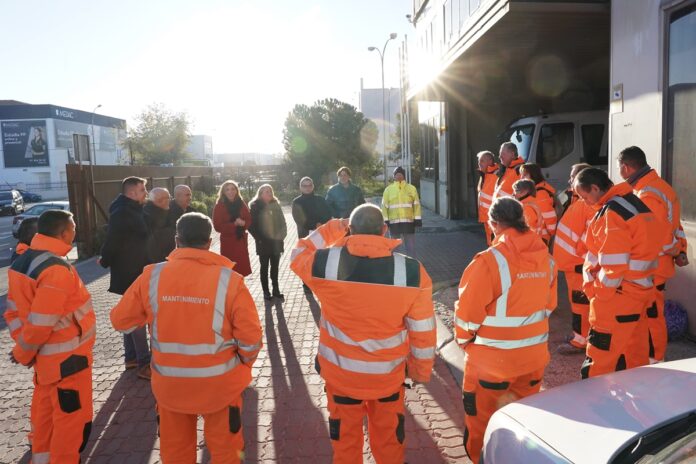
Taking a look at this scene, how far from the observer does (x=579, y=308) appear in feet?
17.8

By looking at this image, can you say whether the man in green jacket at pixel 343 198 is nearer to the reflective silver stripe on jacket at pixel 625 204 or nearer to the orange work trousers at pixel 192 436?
the reflective silver stripe on jacket at pixel 625 204

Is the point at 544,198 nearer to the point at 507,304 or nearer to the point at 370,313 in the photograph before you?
the point at 507,304

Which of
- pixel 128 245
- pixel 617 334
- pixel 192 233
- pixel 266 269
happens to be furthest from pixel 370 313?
pixel 266 269

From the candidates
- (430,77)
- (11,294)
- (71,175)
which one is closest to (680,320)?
(11,294)

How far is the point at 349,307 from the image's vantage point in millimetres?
2949

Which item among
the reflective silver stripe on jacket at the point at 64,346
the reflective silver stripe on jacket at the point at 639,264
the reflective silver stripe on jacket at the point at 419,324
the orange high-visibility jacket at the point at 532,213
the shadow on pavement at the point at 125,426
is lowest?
the shadow on pavement at the point at 125,426

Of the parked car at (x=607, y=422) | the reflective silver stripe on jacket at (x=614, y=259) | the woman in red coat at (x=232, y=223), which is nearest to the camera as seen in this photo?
the parked car at (x=607, y=422)

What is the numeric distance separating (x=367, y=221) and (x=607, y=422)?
57.8 inches

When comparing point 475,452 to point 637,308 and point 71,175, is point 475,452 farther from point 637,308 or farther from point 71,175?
point 71,175

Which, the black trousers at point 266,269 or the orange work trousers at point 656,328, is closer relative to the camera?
the orange work trousers at point 656,328

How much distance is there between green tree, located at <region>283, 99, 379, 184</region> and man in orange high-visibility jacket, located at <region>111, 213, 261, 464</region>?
40.3 metres

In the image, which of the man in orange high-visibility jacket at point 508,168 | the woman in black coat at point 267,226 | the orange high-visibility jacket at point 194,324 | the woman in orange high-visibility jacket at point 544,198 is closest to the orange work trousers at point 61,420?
the orange high-visibility jacket at point 194,324

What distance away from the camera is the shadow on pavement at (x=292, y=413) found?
4.04 metres

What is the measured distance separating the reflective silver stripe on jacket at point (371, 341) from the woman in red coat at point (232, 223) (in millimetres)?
4677
